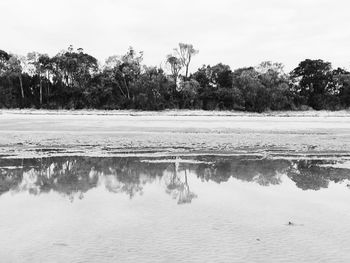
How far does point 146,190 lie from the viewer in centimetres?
812

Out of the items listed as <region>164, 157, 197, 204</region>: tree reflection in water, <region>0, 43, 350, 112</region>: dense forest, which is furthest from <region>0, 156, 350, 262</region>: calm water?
<region>0, 43, 350, 112</region>: dense forest

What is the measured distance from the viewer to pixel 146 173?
10250mm

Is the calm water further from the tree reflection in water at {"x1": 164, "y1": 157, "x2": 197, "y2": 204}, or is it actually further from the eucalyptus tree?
the eucalyptus tree

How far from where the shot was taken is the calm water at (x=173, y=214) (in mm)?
4734

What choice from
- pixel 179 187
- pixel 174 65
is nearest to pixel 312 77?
pixel 174 65

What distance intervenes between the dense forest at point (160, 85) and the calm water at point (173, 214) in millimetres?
51988

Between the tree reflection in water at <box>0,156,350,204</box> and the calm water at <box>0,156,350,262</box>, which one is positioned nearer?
the calm water at <box>0,156,350,262</box>

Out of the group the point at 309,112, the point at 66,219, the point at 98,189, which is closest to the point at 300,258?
the point at 66,219

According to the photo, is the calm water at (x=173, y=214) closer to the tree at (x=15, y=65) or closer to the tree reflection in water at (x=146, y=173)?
the tree reflection in water at (x=146, y=173)

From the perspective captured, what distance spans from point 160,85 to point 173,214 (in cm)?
5947

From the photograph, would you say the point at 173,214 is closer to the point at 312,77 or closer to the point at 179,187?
the point at 179,187

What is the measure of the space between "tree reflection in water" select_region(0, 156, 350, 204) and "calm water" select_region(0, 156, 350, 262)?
2 cm

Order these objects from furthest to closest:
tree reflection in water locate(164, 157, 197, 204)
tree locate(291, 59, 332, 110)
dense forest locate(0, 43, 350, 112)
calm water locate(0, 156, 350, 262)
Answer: tree locate(291, 59, 332, 110) → dense forest locate(0, 43, 350, 112) → tree reflection in water locate(164, 157, 197, 204) → calm water locate(0, 156, 350, 262)

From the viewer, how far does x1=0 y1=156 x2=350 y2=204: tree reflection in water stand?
8453mm
